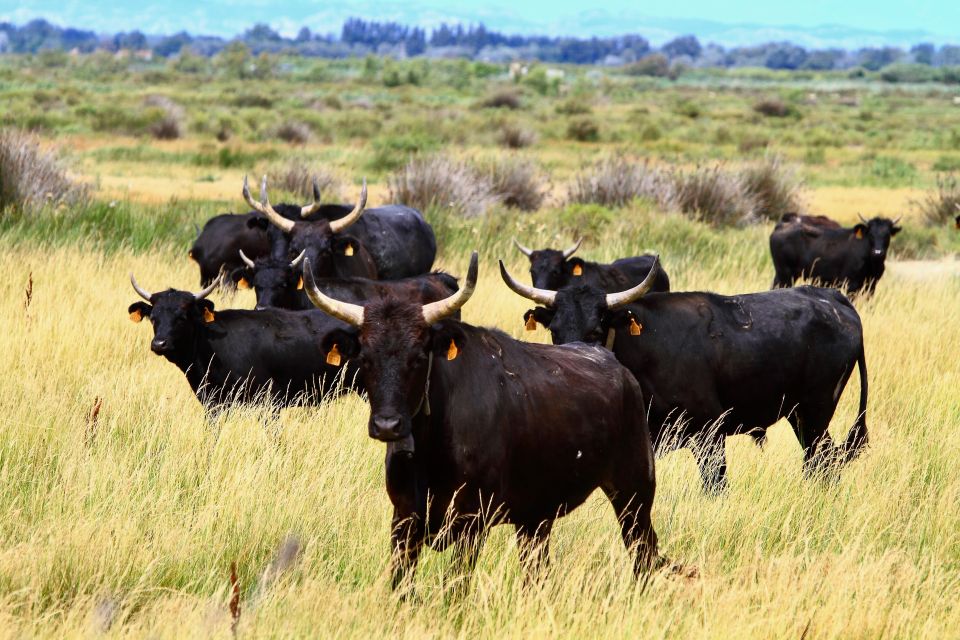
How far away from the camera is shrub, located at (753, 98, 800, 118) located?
65125mm

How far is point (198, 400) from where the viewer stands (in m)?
8.13

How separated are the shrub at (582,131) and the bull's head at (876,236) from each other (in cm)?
3231

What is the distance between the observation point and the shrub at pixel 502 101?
6353 cm

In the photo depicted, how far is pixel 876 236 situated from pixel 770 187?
28.0ft

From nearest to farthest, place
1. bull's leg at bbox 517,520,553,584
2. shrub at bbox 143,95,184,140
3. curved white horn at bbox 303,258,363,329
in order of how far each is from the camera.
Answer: curved white horn at bbox 303,258,363,329
bull's leg at bbox 517,520,553,584
shrub at bbox 143,95,184,140

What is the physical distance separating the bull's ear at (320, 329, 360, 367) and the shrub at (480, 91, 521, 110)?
59217 millimetres

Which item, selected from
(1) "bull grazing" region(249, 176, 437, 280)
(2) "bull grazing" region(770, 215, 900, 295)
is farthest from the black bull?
(2) "bull grazing" region(770, 215, 900, 295)

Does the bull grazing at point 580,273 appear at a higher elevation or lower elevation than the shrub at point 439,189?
higher

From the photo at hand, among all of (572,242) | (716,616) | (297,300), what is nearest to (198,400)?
(297,300)

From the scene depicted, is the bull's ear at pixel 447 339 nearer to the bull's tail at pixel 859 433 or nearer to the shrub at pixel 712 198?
the bull's tail at pixel 859 433

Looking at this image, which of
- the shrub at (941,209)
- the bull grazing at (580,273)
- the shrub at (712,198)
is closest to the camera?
the bull grazing at (580,273)

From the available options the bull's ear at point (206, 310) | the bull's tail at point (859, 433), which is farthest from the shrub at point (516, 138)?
the bull's tail at point (859, 433)

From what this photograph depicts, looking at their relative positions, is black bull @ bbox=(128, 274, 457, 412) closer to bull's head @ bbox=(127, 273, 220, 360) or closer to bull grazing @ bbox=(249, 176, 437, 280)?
bull's head @ bbox=(127, 273, 220, 360)

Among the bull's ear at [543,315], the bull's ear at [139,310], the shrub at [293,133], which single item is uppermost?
the bull's ear at [543,315]
